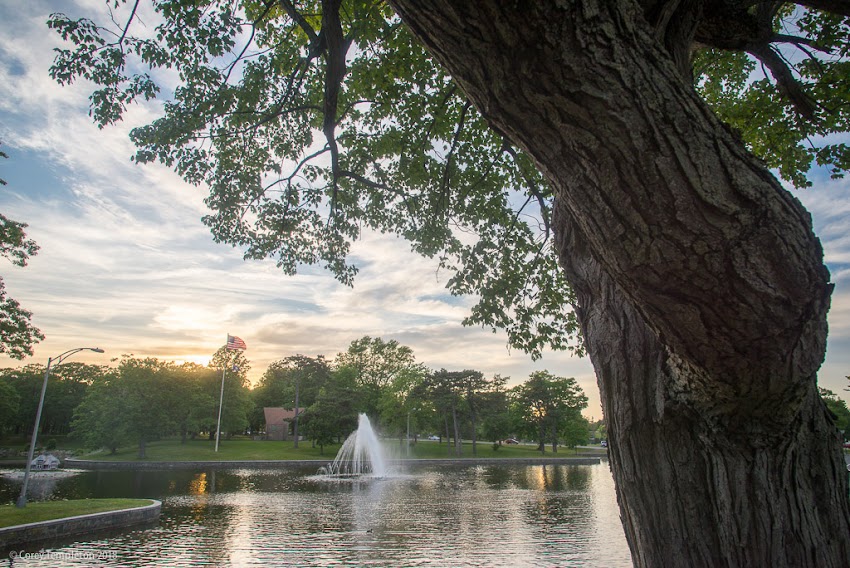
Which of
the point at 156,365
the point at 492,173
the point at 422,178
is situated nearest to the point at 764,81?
the point at 492,173

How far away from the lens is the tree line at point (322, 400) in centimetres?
4812

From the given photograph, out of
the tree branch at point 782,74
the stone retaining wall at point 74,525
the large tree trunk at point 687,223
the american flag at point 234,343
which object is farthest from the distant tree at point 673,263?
the american flag at point 234,343

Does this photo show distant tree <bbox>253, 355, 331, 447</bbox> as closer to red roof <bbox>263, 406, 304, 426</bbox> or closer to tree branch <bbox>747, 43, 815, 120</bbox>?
red roof <bbox>263, 406, 304, 426</bbox>

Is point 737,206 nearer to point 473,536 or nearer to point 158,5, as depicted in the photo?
point 158,5

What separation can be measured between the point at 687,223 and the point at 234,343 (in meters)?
45.3

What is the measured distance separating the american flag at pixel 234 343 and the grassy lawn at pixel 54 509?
81.1 feet

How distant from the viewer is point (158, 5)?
5.96 m

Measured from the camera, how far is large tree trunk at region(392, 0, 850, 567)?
5.32ft

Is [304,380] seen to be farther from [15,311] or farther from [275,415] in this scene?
[15,311]

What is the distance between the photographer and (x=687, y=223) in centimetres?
161

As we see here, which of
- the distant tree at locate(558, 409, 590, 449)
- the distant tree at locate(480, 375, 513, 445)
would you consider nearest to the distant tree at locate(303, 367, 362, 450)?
the distant tree at locate(480, 375, 513, 445)

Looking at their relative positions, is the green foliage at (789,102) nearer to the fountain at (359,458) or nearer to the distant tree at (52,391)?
the fountain at (359,458)

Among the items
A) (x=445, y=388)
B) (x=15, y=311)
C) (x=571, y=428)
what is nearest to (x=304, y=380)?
(x=445, y=388)

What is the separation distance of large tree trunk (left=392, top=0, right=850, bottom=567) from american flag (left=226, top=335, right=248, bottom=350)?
147 ft
